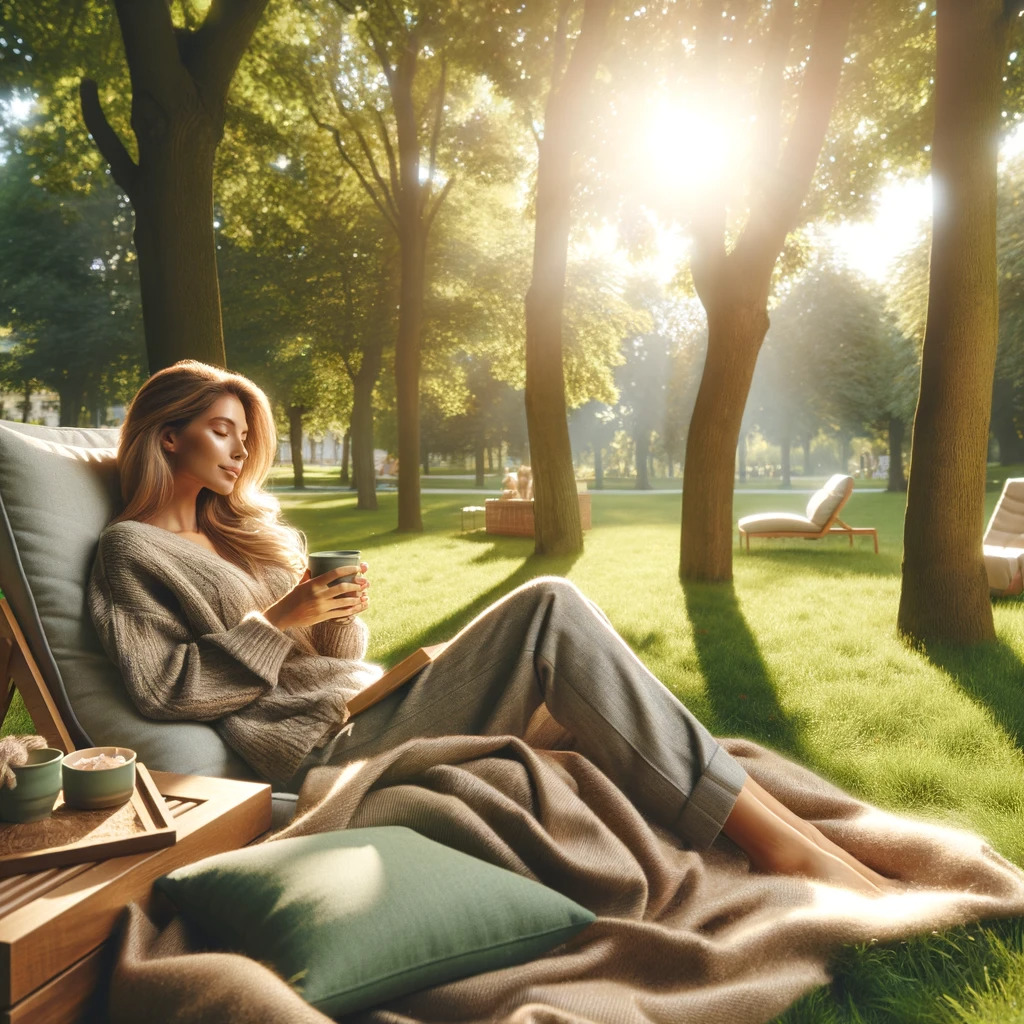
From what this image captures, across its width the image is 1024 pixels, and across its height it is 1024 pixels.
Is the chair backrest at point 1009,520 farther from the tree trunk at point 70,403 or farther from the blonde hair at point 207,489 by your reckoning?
the tree trunk at point 70,403

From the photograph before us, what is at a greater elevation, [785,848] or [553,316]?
[553,316]

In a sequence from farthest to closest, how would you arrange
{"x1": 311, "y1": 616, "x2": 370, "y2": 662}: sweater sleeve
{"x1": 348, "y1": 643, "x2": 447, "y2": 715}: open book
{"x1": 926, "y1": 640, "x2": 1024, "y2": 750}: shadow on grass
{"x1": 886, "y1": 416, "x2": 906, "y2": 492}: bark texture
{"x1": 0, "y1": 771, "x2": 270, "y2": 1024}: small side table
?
{"x1": 886, "y1": 416, "x2": 906, "y2": 492}: bark texture < {"x1": 926, "y1": 640, "x2": 1024, "y2": 750}: shadow on grass < {"x1": 311, "y1": 616, "x2": 370, "y2": 662}: sweater sleeve < {"x1": 348, "y1": 643, "x2": 447, "y2": 715}: open book < {"x1": 0, "y1": 771, "x2": 270, "y2": 1024}: small side table

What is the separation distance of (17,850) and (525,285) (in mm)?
21546

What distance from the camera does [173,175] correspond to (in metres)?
6.23

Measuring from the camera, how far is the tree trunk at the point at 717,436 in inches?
341

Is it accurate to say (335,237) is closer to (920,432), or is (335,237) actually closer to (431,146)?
(431,146)

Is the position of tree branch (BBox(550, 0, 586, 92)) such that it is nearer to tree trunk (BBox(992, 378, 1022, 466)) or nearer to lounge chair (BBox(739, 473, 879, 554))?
lounge chair (BBox(739, 473, 879, 554))

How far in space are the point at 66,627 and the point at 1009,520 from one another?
31.0 ft

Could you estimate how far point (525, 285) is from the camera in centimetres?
2219

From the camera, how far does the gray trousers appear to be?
2.54 meters

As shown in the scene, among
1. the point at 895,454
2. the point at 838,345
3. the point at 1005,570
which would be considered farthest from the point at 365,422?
the point at 895,454

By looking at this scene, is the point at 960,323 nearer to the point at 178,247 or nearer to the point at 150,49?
the point at 178,247

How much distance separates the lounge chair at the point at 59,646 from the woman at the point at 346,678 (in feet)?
0.25

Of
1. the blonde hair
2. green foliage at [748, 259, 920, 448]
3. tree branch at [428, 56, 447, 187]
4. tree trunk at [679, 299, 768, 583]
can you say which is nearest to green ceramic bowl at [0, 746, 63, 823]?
the blonde hair
